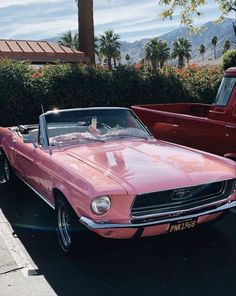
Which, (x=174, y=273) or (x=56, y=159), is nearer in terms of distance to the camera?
(x=174, y=273)

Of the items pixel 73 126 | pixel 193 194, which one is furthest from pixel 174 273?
pixel 73 126

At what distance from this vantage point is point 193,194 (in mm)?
4254

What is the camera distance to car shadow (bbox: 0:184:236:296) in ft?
12.5

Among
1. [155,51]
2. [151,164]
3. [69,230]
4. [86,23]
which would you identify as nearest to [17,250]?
[69,230]

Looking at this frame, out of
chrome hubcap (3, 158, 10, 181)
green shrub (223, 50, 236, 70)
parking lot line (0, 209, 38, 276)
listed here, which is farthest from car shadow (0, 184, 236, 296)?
green shrub (223, 50, 236, 70)

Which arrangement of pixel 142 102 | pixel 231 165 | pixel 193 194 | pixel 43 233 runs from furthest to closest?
pixel 142 102, pixel 43 233, pixel 231 165, pixel 193 194

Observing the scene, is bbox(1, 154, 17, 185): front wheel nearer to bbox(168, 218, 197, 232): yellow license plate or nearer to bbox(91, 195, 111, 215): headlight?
bbox(91, 195, 111, 215): headlight

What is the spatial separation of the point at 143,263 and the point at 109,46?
88760 mm

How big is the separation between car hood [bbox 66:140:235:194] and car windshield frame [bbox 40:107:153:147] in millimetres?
236

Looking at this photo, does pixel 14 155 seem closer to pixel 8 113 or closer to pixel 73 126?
pixel 73 126

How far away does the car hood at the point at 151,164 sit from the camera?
4059 mm

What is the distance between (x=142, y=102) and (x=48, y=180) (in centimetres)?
733

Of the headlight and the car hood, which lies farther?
the car hood

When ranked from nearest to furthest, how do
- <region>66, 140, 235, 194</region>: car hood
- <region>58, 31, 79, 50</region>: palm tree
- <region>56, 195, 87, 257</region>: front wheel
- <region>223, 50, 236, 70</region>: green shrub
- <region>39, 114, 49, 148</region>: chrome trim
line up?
<region>66, 140, 235, 194</region>: car hood → <region>56, 195, 87, 257</region>: front wheel → <region>39, 114, 49, 148</region>: chrome trim → <region>223, 50, 236, 70</region>: green shrub → <region>58, 31, 79, 50</region>: palm tree
